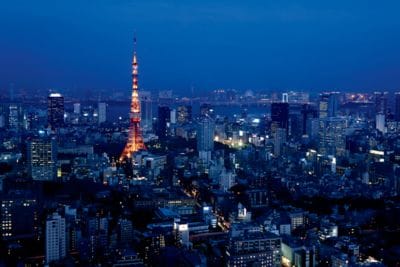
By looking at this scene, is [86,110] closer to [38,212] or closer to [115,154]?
[115,154]

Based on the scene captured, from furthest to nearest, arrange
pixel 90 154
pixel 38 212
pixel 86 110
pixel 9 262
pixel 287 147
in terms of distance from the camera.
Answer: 1. pixel 86 110
2. pixel 287 147
3. pixel 90 154
4. pixel 38 212
5. pixel 9 262

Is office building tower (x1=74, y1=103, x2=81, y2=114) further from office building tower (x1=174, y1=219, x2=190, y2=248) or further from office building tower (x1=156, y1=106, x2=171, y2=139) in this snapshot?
office building tower (x1=174, y1=219, x2=190, y2=248)

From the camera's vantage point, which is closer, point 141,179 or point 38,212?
point 38,212

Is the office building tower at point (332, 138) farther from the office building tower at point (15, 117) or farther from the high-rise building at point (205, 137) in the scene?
the office building tower at point (15, 117)

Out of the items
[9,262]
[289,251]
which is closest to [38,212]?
[9,262]

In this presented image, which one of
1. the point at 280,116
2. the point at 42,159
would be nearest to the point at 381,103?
the point at 280,116


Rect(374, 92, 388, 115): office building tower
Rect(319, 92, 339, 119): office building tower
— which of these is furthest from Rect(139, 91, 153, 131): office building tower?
Rect(374, 92, 388, 115): office building tower

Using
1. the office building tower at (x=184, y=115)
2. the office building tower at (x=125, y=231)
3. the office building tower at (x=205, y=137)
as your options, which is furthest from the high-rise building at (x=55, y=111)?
the office building tower at (x=125, y=231)
